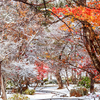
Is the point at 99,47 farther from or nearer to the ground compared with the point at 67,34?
nearer to the ground

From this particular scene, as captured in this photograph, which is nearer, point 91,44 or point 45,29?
point 91,44

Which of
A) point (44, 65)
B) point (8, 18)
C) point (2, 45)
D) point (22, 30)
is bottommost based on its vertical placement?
point (44, 65)

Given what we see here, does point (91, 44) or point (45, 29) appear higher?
point (45, 29)

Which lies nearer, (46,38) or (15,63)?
(15,63)

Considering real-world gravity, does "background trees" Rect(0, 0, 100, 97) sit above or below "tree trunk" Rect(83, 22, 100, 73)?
above

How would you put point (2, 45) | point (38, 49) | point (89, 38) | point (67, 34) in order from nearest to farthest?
point (89, 38) < point (2, 45) < point (67, 34) < point (38, 49)

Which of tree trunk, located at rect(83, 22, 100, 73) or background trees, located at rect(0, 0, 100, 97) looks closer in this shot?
tree trunk, located at rect(83, 22, 100, 73)

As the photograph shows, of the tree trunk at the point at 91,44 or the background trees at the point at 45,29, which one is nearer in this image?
the tree trunk at the point at 91,44

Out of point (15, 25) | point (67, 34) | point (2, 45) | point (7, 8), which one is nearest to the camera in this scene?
point (2, 45)

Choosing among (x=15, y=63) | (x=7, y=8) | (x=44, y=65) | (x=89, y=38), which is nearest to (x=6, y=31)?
(x=7, y=8)

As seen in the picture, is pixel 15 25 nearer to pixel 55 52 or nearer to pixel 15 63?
pixel 15 63

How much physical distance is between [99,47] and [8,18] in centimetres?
960

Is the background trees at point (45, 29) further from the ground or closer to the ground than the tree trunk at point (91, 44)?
further from the ground

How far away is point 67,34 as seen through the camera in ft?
60.1
